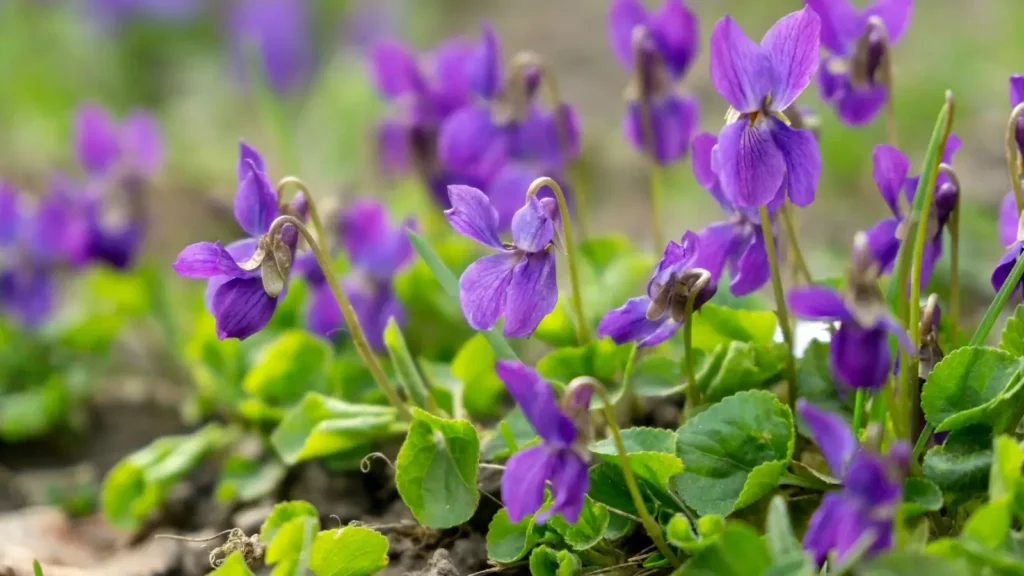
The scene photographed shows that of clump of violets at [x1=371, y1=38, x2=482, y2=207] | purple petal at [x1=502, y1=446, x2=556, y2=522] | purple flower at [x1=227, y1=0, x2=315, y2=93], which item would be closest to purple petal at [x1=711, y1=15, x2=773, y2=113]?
purple petal at [x1=502, y1=446, x2=556, y2=522]

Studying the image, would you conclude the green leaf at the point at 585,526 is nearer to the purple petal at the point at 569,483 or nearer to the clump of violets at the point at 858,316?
the purple petal at the point at 569,483

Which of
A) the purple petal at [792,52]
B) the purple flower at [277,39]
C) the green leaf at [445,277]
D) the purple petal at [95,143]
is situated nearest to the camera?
the purple petal at [792,52]

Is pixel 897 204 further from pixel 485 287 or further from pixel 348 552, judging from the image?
pixel 348 552

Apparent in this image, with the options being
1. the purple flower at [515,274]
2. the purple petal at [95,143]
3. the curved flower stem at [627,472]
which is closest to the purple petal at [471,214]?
the purple flower at [515,274]

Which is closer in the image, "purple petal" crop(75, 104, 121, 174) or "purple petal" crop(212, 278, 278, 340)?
"purple petal" crop(212, 278, 278, 340)

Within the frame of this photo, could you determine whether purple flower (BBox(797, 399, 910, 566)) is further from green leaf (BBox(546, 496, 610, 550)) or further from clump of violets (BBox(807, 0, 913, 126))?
clump of violets (BBox(807, 0, 913, 126))

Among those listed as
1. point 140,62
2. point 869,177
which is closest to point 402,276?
point 869,177

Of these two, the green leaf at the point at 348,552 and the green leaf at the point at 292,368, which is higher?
the green leaf at the point at 292,368
